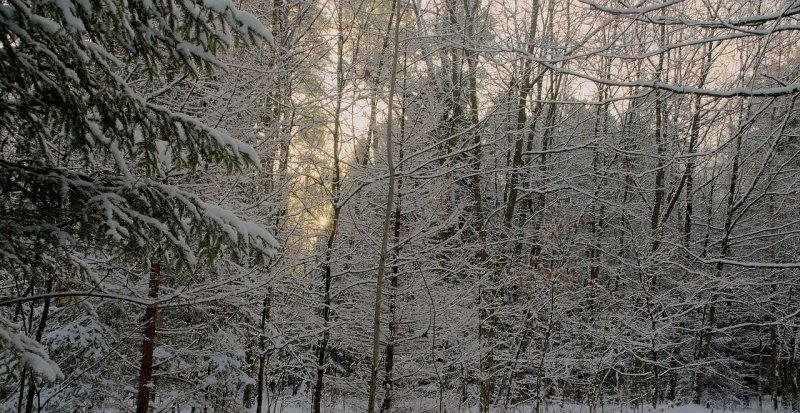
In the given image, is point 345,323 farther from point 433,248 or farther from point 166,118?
point 166,118

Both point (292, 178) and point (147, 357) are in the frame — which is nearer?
point (147, 357)

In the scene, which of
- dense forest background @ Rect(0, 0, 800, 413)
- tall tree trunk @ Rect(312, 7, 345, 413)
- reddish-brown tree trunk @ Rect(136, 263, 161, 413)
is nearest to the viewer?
dense forest background @ Rect(0, 0, 800, 413)

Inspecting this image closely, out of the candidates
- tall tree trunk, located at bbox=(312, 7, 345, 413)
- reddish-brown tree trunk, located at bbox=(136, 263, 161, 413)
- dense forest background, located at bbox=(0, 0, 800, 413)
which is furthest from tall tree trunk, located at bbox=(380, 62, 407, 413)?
reddish-brown tree trunk, located at bbox=(136, 263, 161, 413)

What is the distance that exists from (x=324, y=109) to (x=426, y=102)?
167cm

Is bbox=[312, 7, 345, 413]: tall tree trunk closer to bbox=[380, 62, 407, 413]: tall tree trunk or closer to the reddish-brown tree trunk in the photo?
bbox=[380, 62, 407, 413]: tall tree trunk

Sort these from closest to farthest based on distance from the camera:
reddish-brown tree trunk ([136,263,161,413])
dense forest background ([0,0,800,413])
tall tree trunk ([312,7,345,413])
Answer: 1. dense forest background ([0,0,800,413])
2. reddish-brown tree trunk ([136,263,161,413])
3. tall tree trunk ([312,7,345,413])

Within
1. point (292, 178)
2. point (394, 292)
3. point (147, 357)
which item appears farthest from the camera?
point (394, 292)

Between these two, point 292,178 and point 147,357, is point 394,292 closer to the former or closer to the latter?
point 292,178

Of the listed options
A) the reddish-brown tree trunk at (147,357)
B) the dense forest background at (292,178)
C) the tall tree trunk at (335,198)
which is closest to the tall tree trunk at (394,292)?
the dense forest background at (292,178)

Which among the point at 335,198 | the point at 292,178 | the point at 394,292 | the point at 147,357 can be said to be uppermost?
the point at 292,178

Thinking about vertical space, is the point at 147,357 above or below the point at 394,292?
below

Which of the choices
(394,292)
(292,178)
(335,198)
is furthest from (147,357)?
(394,292)

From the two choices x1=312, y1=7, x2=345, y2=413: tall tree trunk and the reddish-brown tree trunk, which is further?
x1=312, y1=7, x2=345, y2=413: tall tree trunk

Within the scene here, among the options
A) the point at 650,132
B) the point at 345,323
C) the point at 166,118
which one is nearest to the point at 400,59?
the point at 345,323
